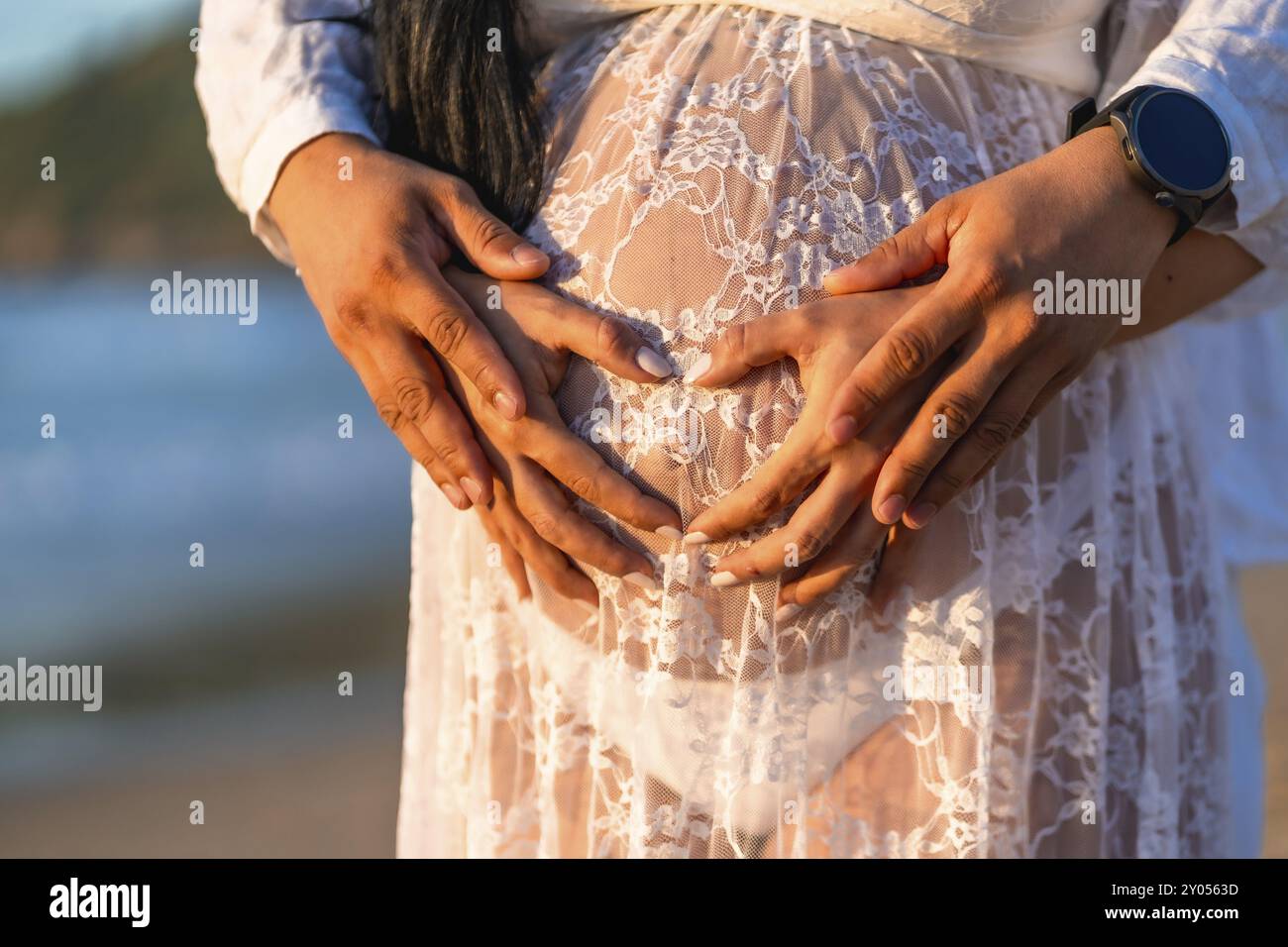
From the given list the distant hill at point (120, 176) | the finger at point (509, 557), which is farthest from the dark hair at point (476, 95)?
the distant hill at point (120, 176)

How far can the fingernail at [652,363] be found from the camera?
929 millimetres

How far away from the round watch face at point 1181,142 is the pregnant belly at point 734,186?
138 mm

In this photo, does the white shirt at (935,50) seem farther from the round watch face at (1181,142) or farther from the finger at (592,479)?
the finger at (592,479)

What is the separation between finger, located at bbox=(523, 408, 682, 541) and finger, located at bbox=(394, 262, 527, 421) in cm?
3

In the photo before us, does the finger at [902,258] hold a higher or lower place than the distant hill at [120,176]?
lower

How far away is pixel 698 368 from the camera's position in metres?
0.92

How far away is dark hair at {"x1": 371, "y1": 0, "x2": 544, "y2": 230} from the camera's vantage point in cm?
108

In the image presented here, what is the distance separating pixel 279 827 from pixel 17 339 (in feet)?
16.3

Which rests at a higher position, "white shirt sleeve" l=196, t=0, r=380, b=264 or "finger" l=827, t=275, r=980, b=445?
"white shirt sleeve" l=196, t=0, r=380, b=264

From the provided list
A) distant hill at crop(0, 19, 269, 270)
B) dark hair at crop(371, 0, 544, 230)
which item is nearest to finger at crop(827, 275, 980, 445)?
dark hair at crop(371, 0, 544, 230)

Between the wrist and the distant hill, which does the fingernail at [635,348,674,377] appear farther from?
the distant hill

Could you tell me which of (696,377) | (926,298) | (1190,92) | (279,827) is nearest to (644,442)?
(696,377)

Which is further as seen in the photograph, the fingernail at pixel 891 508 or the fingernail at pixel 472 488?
the fingernail at pixel 472 488
